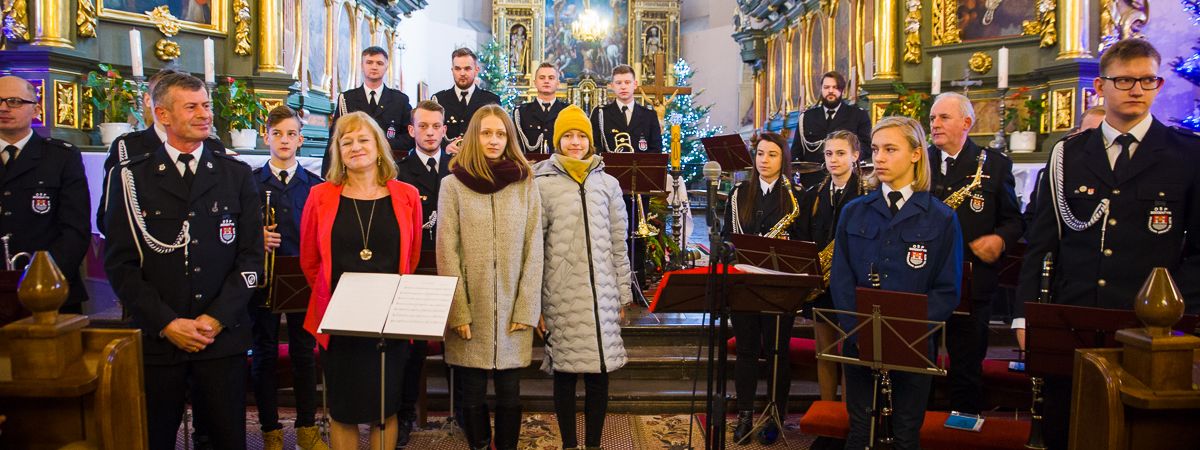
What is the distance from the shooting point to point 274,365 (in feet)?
14.6

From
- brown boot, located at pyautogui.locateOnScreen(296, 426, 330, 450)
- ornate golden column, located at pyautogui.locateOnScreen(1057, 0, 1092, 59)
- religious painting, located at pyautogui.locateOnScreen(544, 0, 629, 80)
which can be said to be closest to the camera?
brown boot, located at pyautogui.locateOnScreen(296, 426, 330, 450)

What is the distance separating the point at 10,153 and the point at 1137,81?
4.83m

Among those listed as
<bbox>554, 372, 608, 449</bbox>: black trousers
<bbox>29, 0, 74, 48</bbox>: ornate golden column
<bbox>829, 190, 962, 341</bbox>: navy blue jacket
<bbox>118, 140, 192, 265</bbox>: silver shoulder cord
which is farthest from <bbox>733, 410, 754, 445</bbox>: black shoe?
<bbox>29, 0, 74, 48</bbox>: ornate golden column

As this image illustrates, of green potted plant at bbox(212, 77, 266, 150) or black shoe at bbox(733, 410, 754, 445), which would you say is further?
green potted plant at bbox(212, 77, 266, 150)

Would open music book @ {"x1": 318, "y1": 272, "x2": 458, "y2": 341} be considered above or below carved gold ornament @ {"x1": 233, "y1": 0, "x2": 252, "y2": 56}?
below

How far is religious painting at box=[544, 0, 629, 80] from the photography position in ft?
66.2

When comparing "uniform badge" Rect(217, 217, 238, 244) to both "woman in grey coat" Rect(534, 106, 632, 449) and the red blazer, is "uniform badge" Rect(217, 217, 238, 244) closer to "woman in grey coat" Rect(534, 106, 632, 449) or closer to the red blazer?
the red blazer

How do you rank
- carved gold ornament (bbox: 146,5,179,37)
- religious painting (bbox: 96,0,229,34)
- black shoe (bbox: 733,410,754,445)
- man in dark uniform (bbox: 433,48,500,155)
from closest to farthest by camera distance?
black shoe (bbox: 733,410,754,445), man in dark uniform (bbox: 433,48,500,155), religious painting (bbox: 96,0,229,34), carved gold ornament (bbox: 146,5,179,37)

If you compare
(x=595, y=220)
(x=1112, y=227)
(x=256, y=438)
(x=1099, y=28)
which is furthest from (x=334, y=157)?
(x=1099, y=28)

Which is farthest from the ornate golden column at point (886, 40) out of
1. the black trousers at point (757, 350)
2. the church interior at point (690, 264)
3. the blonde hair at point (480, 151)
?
the blonde hair at point (480, 151)

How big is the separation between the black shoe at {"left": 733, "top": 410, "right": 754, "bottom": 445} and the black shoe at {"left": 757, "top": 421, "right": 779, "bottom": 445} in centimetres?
8

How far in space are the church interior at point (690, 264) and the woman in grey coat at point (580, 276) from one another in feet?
0.07

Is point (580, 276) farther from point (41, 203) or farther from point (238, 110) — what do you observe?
point (238, 110)

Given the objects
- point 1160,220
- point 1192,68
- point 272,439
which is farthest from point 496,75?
point 1160,220
